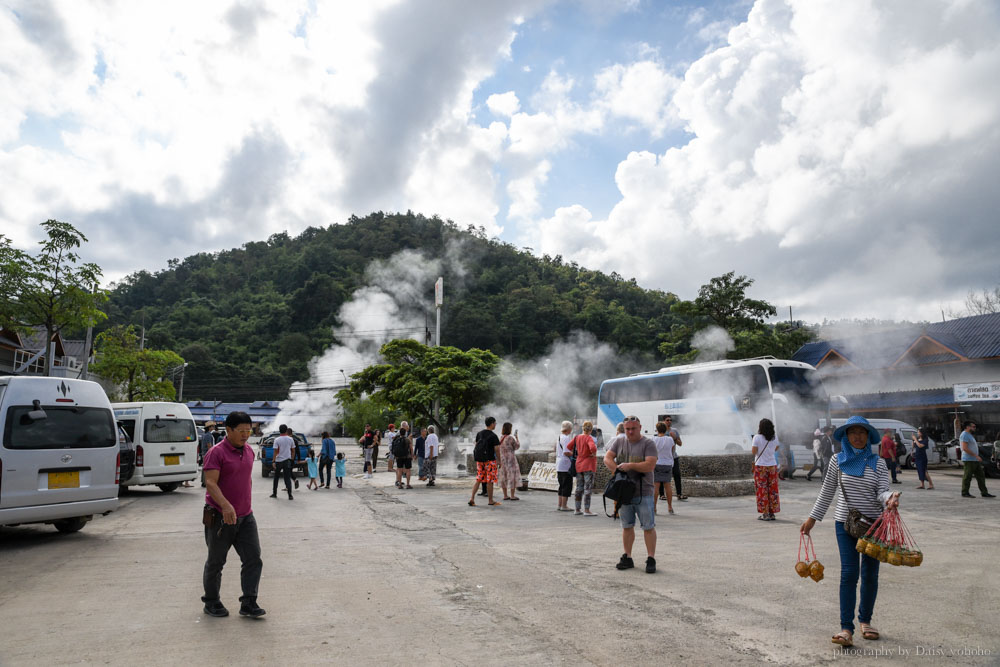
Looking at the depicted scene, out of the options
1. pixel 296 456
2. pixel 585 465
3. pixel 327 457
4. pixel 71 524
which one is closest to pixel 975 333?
pixel 585 465

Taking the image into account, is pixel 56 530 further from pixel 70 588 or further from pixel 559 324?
pixel 559 324

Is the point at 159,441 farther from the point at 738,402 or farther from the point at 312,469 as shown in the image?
the point at 738,402

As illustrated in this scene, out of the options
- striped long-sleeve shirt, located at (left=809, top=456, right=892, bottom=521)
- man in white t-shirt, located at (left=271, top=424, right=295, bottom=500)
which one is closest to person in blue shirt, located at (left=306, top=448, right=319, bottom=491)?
man in white t-shirt, located at (left=271, top=424, right=295, bottom=500)

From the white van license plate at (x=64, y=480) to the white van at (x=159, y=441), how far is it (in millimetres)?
6452

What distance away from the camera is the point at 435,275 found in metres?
80.1

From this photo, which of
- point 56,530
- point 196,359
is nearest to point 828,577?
point 56,530

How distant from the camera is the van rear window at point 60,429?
26.1 ft

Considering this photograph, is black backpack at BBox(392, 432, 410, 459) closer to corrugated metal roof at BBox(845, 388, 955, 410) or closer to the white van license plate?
the white van license plate

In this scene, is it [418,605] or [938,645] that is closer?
[938,645]

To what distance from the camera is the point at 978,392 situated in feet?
79.2

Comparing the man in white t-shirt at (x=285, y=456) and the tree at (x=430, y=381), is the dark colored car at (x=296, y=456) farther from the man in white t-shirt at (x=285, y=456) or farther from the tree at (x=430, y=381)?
the tree at (x=430, y=381)

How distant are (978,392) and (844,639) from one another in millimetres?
25251

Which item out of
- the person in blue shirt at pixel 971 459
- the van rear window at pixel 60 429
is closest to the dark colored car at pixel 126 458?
the van rear window at pixel 60 429

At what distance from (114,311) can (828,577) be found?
84.7 meters
